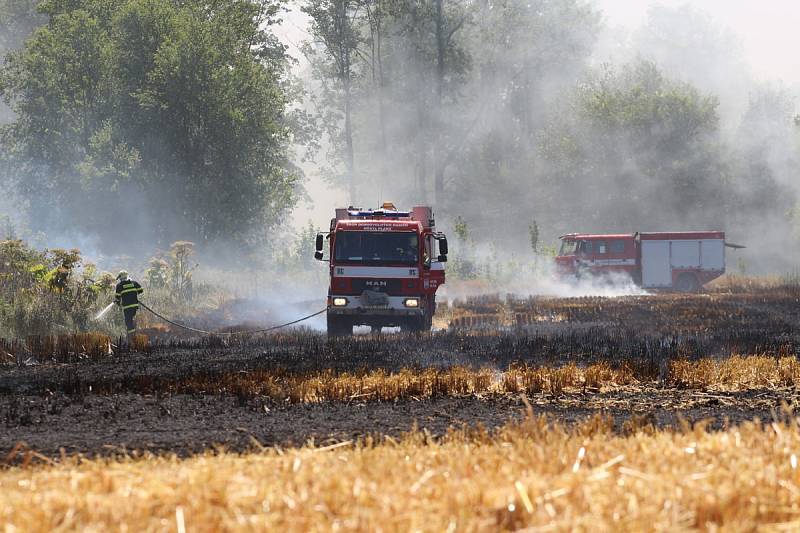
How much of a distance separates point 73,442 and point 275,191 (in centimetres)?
4471

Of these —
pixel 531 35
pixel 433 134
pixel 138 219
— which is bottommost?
A: pixel 138 219

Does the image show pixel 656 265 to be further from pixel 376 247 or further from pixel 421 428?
pixel 421 428

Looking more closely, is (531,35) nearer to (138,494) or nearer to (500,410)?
(500,410)

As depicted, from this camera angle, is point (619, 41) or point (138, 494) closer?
point (138, 494)

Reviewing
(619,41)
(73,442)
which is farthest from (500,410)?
(619,41)

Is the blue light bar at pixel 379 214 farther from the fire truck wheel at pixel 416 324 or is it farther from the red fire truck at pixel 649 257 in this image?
the red fire truck at pixel 649 257

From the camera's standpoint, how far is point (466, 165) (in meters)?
79.8

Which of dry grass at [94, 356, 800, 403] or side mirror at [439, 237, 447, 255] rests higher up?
side mirror at [439, 237, 447, 255]

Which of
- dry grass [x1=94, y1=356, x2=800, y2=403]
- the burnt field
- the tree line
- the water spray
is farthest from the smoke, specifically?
dry grass [x1=94, y1=356, x2=800, y2=403]

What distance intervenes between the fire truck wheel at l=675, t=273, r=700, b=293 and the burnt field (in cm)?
2401

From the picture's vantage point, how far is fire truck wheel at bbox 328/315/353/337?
23703 mm

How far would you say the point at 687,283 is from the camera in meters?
46.7

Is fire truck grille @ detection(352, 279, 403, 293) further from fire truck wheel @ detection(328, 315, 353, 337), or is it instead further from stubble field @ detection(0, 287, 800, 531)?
stubble field @ detection(0, 287, 800, 531)

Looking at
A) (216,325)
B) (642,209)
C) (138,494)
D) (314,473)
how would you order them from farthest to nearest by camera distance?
(642,209)
(216,325)
(314,473)
(138,494)
